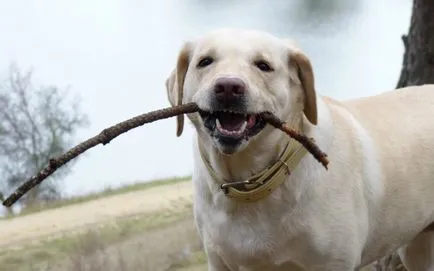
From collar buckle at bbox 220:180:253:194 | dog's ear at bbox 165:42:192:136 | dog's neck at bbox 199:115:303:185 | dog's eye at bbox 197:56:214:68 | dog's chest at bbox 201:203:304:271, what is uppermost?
dog's eye at bbox 197:56:214:68

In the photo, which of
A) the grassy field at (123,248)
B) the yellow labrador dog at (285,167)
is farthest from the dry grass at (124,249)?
the yellow labrador dog at (285,167)

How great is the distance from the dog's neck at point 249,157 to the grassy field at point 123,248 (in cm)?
132

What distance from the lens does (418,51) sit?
3082mm

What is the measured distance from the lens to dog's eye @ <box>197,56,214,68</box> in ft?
6.06

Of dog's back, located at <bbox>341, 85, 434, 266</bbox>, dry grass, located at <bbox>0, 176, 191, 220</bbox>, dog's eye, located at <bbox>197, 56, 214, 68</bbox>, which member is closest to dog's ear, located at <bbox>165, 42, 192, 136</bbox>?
dog's eye, located at <bbox>197, 56, 214, 68</bbox>

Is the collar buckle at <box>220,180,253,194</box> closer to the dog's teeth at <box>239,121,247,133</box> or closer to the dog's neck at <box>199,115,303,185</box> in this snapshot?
the dog's neck at <box>199,115,303,185</box>

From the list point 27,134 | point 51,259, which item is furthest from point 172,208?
point 27,134

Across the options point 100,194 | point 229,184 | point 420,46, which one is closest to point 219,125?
point 229,184

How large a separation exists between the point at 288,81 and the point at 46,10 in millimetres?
8197

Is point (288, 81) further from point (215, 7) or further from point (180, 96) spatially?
point (215, 7)

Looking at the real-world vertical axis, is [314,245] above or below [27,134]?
above

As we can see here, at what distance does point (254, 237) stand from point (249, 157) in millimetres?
215

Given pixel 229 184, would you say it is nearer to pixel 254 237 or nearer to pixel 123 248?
pixel 254 237

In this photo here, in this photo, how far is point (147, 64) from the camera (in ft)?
26.5
